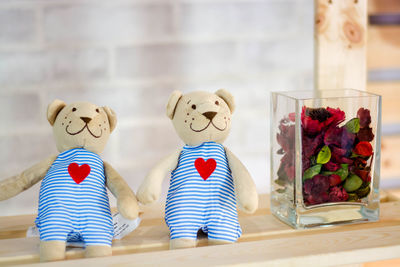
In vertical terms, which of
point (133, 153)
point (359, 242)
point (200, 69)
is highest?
point (200, 69)

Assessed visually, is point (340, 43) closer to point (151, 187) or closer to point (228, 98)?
point (228, 98)

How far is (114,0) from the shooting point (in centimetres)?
112

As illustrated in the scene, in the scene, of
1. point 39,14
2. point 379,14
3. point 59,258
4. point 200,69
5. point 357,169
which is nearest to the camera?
point 59,258

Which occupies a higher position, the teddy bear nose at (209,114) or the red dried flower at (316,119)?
the teddy bear nose at (209,114)

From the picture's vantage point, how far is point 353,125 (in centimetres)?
90

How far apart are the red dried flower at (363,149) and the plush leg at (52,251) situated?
0.50 meters

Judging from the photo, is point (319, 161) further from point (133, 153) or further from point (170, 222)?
point (133, 153)

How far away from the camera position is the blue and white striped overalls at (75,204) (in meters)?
0.81

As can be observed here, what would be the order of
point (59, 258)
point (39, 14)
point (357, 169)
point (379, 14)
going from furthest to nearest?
point (379, 14), point (39, 14), point (357, 169), point (59, 258)

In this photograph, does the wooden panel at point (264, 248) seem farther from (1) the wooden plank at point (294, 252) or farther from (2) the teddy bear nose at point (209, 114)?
(2) the teddy bear nose at point (209, 114)

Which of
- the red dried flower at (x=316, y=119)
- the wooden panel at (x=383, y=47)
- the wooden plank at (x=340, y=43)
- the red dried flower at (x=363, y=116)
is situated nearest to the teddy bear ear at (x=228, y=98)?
the red dried flower at (x=316, y=119)

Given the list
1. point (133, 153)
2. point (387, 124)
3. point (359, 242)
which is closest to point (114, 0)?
point (133, 153)

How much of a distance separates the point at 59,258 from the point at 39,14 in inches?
20.9

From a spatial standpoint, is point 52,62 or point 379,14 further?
point 379,14
